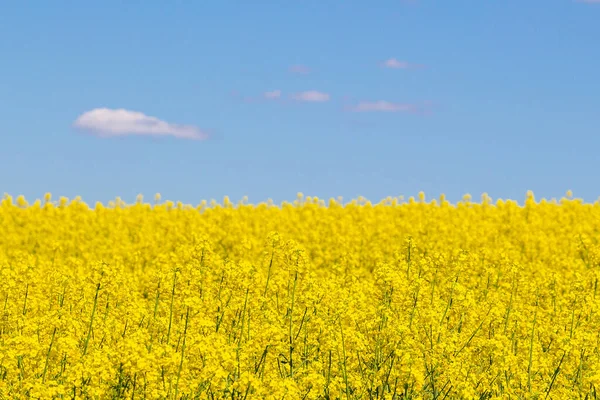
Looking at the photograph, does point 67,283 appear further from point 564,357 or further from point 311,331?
point 564,357

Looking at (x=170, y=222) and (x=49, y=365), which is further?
(x=170, y=222)

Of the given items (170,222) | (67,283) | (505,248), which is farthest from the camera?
(170,222)

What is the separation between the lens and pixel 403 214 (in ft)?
71.5

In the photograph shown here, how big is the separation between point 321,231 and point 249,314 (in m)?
10.4

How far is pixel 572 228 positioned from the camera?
19.0 meters

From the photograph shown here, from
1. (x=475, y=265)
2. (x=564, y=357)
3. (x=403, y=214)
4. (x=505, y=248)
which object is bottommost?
(x=564, y=357)

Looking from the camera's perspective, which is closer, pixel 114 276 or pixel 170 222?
pixel 114 276

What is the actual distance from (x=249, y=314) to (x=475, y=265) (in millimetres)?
3122

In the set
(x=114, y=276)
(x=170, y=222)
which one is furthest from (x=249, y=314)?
(x=170, y=222)

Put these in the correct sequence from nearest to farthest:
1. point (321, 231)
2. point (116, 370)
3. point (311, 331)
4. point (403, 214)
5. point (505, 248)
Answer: point (116, 370), point (311, 331), point (505, 248), point (321, 231), point (403, 214)

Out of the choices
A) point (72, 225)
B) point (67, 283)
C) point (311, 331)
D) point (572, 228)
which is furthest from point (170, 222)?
point (311, 331)

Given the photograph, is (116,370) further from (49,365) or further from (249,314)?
(249,314)

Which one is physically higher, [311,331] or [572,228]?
[572,228]

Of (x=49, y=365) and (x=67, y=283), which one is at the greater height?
(x=67, y=283)
